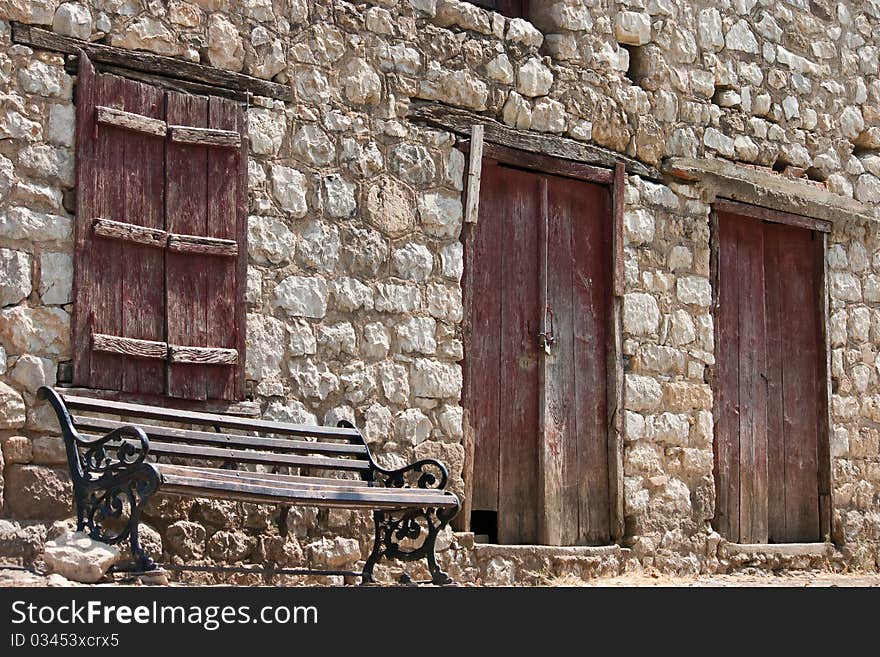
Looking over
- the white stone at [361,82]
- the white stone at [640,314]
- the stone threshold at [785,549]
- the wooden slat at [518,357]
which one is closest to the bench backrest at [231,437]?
the wooden slat at [518,357]

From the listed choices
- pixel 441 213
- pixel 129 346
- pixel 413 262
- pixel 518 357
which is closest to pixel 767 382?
pixel 518 357

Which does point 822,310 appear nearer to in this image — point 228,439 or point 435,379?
point 435,379

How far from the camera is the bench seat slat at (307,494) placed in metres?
5.22

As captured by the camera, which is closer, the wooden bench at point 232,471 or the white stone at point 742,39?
the wooden bench at point 232,471

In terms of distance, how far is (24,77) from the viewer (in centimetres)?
588

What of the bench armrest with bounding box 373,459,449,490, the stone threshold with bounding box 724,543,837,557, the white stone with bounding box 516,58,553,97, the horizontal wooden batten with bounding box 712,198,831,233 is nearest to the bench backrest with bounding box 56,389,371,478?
the bench armrest with bounding box 373,459,449,490

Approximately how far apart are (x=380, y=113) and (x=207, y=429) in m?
1.88

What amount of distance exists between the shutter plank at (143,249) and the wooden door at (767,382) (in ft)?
12.8

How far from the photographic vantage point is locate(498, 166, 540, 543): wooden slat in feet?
24.7

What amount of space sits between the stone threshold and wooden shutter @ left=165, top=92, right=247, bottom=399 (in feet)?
12.0

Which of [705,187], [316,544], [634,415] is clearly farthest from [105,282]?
[705,187]

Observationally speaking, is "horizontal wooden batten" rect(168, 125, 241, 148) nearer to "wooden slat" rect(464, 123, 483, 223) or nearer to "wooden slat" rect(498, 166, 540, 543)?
"wooden slat" rect(464, 123, 483, 223)

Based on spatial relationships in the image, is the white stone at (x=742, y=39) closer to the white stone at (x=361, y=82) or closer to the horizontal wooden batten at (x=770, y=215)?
the horizontal wooden batten at (x=770, y=215)

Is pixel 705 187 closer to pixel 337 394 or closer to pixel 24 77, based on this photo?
pixel 337 394
